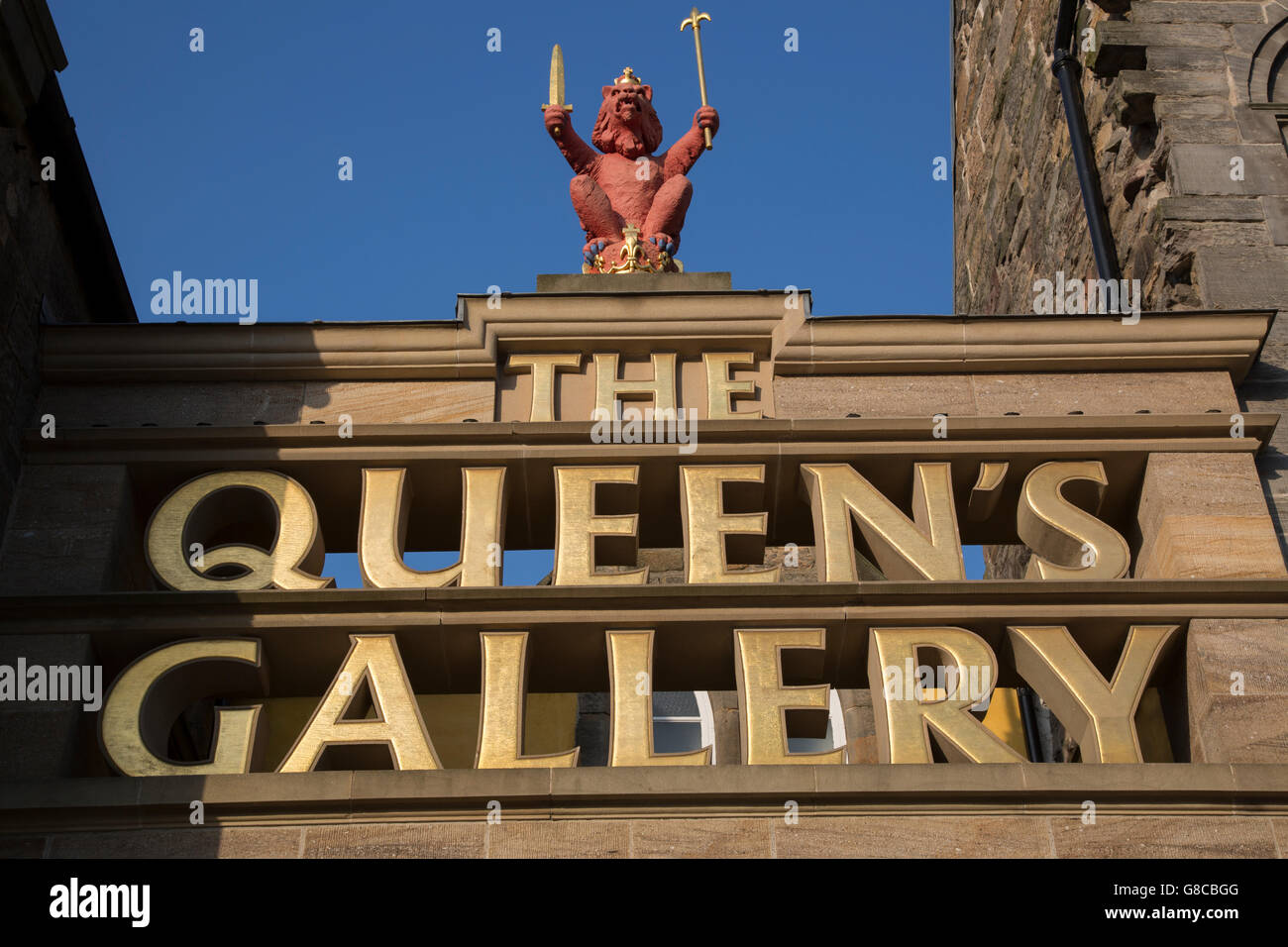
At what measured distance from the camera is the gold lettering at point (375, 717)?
9.10 meters

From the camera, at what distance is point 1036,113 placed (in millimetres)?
16312

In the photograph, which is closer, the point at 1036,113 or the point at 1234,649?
the point at 1234,649

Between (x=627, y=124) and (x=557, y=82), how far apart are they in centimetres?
61

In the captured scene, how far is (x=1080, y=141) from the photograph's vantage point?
560 inches

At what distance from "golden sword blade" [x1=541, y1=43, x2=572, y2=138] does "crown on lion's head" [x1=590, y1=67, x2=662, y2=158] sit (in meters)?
0.32

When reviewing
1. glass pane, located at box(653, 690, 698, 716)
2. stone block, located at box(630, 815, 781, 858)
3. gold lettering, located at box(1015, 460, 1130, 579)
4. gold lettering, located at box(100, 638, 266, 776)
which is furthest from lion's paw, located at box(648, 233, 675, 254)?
stone block, located at box(630, 815, 781, 858)

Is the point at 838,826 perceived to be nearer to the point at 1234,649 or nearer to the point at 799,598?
the point at 799,598

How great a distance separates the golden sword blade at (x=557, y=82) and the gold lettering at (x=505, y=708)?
16.3ft

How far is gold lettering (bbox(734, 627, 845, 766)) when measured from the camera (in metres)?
9.18

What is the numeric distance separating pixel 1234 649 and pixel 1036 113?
26.3ft

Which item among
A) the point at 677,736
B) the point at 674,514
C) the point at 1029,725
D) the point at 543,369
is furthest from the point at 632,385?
the point at 1029,725

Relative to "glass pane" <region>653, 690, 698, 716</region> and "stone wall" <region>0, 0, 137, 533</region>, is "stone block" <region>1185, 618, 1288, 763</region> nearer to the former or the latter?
"glass pane" <region>653, 690, 698, 716</region>
